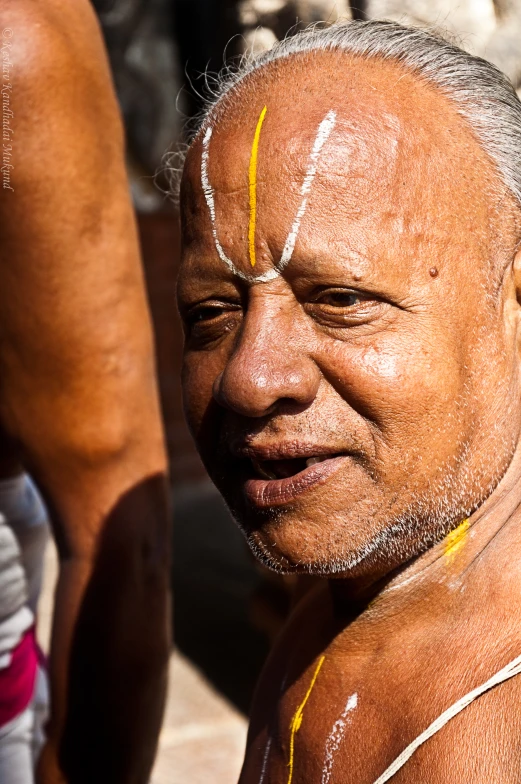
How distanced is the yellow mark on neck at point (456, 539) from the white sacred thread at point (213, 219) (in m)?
0.51

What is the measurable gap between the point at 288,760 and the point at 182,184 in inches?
41.3

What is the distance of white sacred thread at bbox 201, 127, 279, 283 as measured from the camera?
1.55m

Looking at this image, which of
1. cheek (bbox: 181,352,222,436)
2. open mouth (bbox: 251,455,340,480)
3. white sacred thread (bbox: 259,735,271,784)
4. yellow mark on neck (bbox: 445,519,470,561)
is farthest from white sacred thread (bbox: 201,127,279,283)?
white sacred thread (bbox: 259,735,271,784)

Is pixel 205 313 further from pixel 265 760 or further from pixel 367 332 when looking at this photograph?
pixel 265 760

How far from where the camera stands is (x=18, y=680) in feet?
7.95

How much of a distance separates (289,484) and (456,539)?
0.30m

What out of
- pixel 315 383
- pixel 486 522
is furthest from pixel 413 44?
pixel 486 522

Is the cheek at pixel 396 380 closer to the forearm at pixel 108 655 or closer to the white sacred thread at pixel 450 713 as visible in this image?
the white sacred thread at pixel 450 713

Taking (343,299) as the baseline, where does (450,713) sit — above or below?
below

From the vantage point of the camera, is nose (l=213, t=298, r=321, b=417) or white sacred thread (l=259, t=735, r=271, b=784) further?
white sacred thread (l=259, t=735, r=271, b=784)

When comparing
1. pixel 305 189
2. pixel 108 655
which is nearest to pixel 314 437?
pixel 305 189

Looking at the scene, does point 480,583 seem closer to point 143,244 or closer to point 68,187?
point 68,187

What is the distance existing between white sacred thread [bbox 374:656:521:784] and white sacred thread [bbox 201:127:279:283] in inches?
27.1

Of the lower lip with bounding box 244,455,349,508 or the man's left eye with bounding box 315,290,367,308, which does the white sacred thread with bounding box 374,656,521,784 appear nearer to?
the lower lip with bounding box 244,455,349,508
